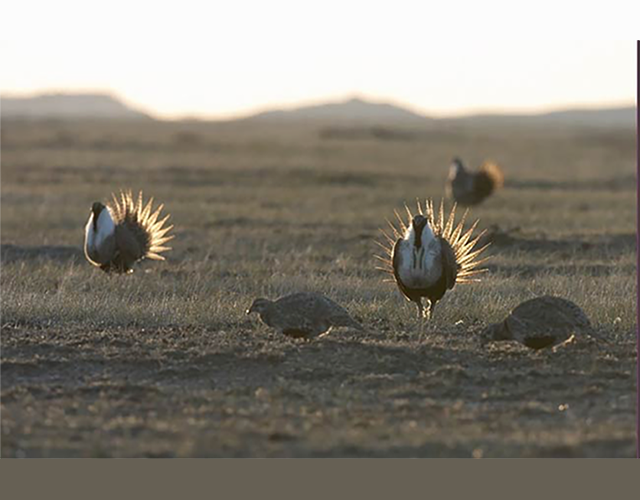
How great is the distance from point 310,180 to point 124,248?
13777 millimetres

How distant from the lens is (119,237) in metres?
11.2

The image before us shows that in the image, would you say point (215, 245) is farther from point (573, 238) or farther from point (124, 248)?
point (573, 238)

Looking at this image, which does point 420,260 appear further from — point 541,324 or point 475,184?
point 475,184

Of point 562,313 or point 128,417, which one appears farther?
point 562,313

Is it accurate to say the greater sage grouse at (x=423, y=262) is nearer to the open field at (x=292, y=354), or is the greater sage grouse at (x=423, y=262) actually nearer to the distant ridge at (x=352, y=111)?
the open field at (x=292, y=354)

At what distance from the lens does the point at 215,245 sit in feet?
46.2

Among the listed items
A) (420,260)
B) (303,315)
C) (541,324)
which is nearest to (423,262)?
(420,260)

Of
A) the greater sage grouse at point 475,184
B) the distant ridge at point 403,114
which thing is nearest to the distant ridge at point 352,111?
the distant ridge at point 403,114

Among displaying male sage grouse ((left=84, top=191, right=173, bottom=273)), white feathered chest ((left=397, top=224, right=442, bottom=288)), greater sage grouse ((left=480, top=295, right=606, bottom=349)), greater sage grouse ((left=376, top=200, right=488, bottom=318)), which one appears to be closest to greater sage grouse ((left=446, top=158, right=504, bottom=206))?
displaying male sage grouse ((left=84, top=191, right=173, bottom=273))

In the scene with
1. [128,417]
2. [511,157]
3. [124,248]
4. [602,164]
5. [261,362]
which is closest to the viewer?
[128,417]

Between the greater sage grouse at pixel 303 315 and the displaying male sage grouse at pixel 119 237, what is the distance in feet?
11.4

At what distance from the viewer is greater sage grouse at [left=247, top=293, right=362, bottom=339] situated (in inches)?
307

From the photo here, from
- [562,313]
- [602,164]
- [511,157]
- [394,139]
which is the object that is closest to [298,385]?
[562,313]

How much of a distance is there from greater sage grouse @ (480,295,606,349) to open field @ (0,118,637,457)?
120 millimetres
